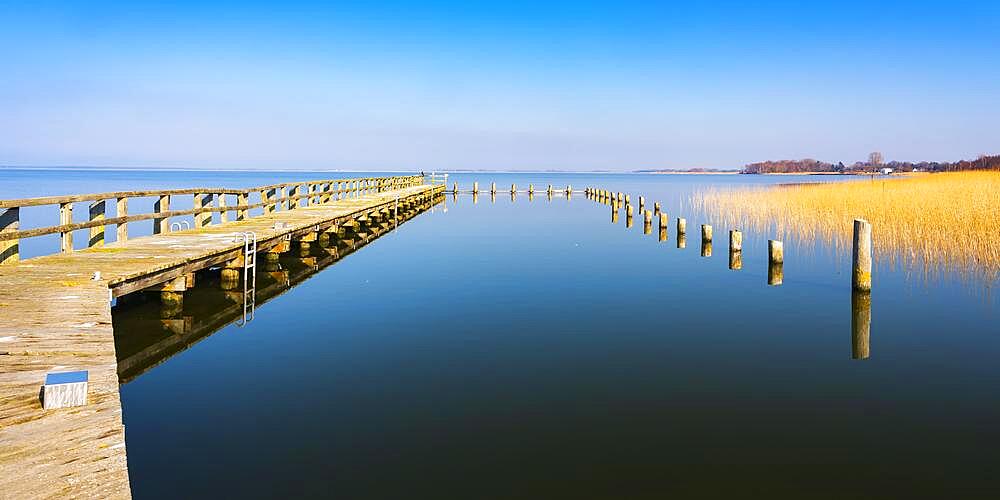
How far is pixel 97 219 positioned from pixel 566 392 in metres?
10.3

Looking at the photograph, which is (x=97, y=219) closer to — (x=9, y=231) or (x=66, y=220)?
(x=66, y=220)

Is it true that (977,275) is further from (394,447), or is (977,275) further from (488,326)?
(394,447)

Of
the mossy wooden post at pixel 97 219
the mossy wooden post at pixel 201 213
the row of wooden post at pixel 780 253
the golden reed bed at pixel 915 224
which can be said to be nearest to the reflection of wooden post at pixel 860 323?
the row of wooden post at pixel 780 253

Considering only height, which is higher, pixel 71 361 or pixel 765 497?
pixel 71 361

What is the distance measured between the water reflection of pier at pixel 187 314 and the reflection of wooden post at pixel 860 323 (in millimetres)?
9844

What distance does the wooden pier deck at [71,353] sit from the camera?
4.00m

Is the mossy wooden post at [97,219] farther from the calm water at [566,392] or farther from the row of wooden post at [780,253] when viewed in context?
the row of wooden post at [780,253]

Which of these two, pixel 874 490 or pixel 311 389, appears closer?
pixel 874 490

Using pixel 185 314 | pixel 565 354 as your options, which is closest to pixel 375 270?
pixel 185 314

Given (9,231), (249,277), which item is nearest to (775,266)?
(249,277)

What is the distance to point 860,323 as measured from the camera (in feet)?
40.9

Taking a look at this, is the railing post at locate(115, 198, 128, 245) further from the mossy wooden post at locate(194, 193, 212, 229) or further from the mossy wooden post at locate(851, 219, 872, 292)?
the mossy wooden post at locate(851, 219, 872, 292)

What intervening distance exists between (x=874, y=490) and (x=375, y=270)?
49.2 ft

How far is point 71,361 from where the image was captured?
20.8 feet
